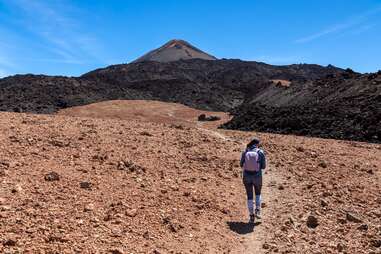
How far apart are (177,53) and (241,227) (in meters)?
176

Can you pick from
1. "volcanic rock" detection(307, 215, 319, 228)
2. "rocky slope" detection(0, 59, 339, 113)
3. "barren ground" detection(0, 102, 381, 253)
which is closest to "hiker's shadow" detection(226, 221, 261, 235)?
"barren ground" detection(0, 102, 381, 253)

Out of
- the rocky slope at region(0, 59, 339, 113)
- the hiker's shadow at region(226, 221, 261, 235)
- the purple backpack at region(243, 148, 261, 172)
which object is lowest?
the hiker's shadow at region(226, 221, 261, 235)

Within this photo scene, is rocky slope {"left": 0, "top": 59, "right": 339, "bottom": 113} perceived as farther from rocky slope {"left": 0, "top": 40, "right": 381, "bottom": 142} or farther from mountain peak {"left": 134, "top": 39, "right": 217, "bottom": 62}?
mountain peak {"left": 134, "top": 39, "right": 217, "bottom": 62}

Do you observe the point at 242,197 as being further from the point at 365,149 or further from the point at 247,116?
the point at 247,116

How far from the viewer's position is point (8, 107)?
60812 mm

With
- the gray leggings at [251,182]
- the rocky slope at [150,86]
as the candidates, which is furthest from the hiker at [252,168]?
the rocky slope at [150,86]

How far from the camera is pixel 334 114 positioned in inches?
1401

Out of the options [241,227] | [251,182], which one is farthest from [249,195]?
[241,227]

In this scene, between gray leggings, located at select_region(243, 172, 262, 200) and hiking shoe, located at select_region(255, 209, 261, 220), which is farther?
hiking shoe, located at select_region(255, 209, 261, 220)

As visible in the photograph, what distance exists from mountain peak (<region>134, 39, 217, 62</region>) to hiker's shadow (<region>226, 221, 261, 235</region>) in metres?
167

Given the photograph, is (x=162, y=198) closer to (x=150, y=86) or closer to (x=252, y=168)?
(x=252, y=168)

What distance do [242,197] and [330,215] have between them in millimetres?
2319

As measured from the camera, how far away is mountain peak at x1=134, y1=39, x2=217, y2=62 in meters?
181

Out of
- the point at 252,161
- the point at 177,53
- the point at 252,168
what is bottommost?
the point at 252,168
